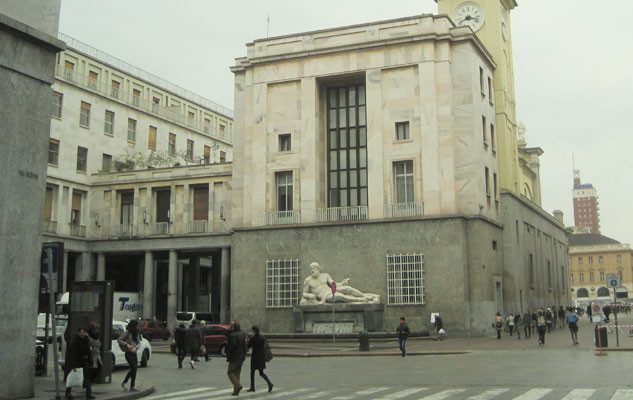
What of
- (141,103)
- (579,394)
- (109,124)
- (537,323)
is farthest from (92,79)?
(579,394)

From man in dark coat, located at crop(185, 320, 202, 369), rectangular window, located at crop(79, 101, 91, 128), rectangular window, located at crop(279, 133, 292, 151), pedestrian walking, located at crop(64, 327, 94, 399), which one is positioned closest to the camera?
pedestrian walking, located at crop(64, 327, 94, 399)

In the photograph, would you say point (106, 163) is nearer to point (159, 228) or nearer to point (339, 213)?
point (159, 228)

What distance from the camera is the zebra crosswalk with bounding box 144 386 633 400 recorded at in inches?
555

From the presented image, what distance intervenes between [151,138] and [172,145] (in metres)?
3.19

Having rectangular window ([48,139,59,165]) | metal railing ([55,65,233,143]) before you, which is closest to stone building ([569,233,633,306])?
metal railing ([55,65,233,143])

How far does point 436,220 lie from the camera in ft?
129

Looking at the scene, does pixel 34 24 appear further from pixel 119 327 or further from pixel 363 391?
pixel 119 327

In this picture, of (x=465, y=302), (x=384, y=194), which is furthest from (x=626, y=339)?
(x=384, y=194)

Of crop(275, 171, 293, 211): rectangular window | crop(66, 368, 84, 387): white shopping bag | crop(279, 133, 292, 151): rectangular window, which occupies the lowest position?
crop(66, 368, 84, 387): white shopping bag

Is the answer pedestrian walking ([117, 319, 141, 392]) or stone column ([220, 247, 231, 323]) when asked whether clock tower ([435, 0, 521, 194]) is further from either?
pedestrian walking ([117, 319, 141, 392])

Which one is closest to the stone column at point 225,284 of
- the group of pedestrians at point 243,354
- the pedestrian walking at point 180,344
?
the pedestrian walking at point 180,344

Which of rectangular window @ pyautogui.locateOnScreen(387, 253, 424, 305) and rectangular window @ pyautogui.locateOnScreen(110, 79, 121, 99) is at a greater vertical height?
rectangular window @ pyautogui.locateOnScreen(110, 79, 121, 99)

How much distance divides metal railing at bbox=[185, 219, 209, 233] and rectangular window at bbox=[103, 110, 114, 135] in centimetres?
1216

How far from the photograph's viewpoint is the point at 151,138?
60938 mm
